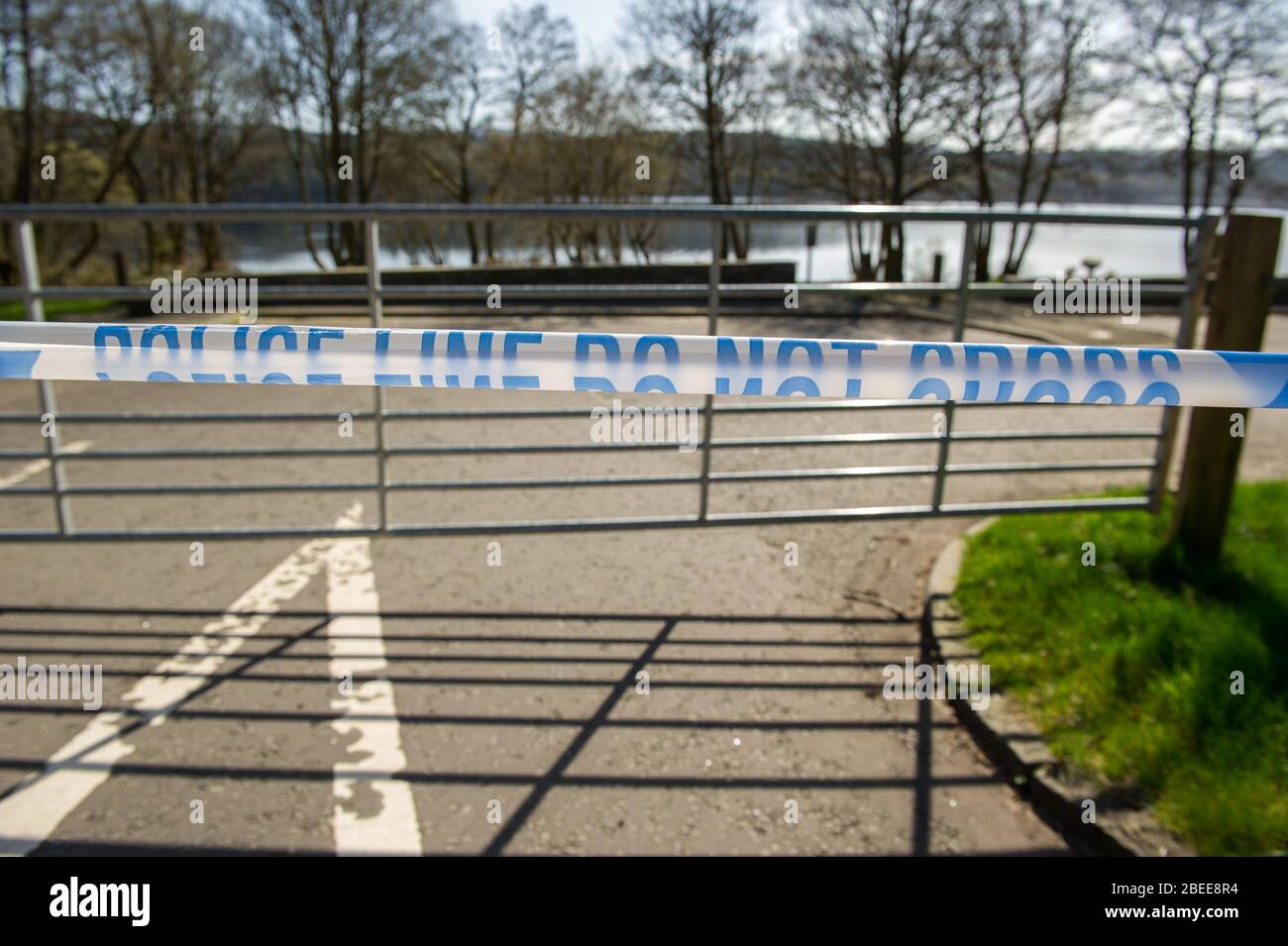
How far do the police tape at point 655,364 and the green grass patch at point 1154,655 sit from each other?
1228 millimetres

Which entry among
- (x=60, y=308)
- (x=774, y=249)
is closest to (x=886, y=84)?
(x=774, y=249)

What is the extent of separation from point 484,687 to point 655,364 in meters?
1.72

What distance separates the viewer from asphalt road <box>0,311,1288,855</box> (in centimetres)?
296

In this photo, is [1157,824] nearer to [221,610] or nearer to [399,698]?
[399,698]

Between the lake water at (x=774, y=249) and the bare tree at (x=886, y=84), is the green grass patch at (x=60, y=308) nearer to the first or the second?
the lake water at (x=774, y=249)

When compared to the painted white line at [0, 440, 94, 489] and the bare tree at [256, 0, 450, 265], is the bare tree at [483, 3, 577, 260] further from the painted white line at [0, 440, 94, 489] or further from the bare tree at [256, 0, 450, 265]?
the painted white line at [0, 440, 94, 489]

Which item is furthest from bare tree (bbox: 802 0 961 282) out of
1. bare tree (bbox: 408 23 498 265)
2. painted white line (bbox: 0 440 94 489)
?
painted white line (bbox: 0 440 94 489)

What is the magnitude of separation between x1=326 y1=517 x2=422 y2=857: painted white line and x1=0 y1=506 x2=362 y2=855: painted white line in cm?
28

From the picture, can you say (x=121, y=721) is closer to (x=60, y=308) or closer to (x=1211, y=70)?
(x=60, y=308)

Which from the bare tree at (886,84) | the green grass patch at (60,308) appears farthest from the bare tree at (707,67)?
the green grass patch at (60,308)

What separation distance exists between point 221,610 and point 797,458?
439 cm

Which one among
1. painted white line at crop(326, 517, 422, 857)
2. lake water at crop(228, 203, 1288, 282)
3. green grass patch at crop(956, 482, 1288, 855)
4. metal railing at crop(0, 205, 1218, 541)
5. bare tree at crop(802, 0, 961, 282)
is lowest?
painted white line at crop(326, 517, 422, 857)

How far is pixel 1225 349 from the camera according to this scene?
4.46 m
